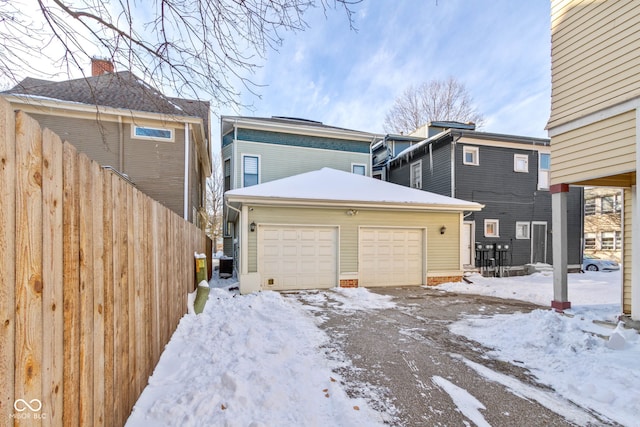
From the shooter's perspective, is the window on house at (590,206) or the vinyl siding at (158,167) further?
the window on house at (590,206)

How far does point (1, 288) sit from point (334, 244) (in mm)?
8407

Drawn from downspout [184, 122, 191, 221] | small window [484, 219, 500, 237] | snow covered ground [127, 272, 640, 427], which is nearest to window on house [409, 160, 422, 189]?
small window [484, 219, 500, 237]

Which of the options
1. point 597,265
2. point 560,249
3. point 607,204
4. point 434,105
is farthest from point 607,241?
point 560,249

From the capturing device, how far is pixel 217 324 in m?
4.82

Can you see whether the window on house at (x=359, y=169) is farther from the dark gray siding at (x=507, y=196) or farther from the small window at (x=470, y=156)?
the small window at (x=470, y=156)

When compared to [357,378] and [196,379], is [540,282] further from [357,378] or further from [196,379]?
[196,379]

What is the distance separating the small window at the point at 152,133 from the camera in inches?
393

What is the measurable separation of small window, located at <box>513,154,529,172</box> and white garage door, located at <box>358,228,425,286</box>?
6.86m

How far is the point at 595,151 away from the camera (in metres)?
5.27

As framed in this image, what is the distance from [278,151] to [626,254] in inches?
456

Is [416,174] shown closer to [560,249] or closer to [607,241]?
[560,249]

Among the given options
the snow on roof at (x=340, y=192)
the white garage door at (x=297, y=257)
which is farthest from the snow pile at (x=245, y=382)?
the snow on roof at (x=340, y=192)

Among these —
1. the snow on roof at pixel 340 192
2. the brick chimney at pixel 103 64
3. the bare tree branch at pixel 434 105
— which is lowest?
the snow on roof at pixel 340 192

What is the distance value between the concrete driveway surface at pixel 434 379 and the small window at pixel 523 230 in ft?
32.6
